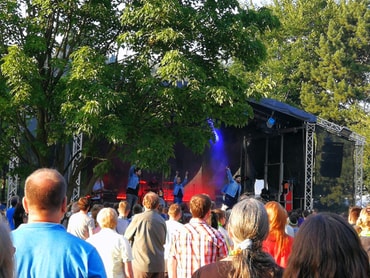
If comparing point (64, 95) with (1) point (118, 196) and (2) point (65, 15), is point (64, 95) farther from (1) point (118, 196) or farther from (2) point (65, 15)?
(1) point (118, 196)

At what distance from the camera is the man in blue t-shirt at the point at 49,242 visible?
3.02 m

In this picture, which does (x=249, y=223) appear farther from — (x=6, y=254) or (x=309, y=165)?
(x=309, y=165)

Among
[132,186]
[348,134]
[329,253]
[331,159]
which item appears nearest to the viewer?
[329,253]

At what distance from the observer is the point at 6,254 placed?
6.16 ft

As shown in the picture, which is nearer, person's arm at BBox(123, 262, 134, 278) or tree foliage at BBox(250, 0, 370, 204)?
person's arm at BBox(123, 262, 134, 278)

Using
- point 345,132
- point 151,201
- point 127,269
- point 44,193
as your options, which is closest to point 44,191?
point 44,193

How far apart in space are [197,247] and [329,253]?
2823mm

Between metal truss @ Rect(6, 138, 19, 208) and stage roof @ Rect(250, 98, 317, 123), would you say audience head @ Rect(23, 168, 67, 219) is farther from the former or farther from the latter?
stage roof @ Rect(250, 98, 317, 123)

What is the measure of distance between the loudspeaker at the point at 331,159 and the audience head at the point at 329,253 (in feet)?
63.2

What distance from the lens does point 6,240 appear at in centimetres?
190

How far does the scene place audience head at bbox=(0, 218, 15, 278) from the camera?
73.0 inches

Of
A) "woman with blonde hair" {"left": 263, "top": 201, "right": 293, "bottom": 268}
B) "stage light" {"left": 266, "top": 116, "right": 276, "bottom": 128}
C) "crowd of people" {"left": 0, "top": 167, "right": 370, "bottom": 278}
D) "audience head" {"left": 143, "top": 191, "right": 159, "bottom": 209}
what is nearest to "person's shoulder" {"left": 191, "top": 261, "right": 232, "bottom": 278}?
"crowd of people" {"left": 0, "top": 167, "right": 370, "bottom": 278}

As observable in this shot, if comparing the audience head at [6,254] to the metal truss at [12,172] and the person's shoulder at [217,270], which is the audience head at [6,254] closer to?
the person's shoulder at [217,270]

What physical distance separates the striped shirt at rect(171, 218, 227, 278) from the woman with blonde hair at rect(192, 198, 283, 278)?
1.83m
